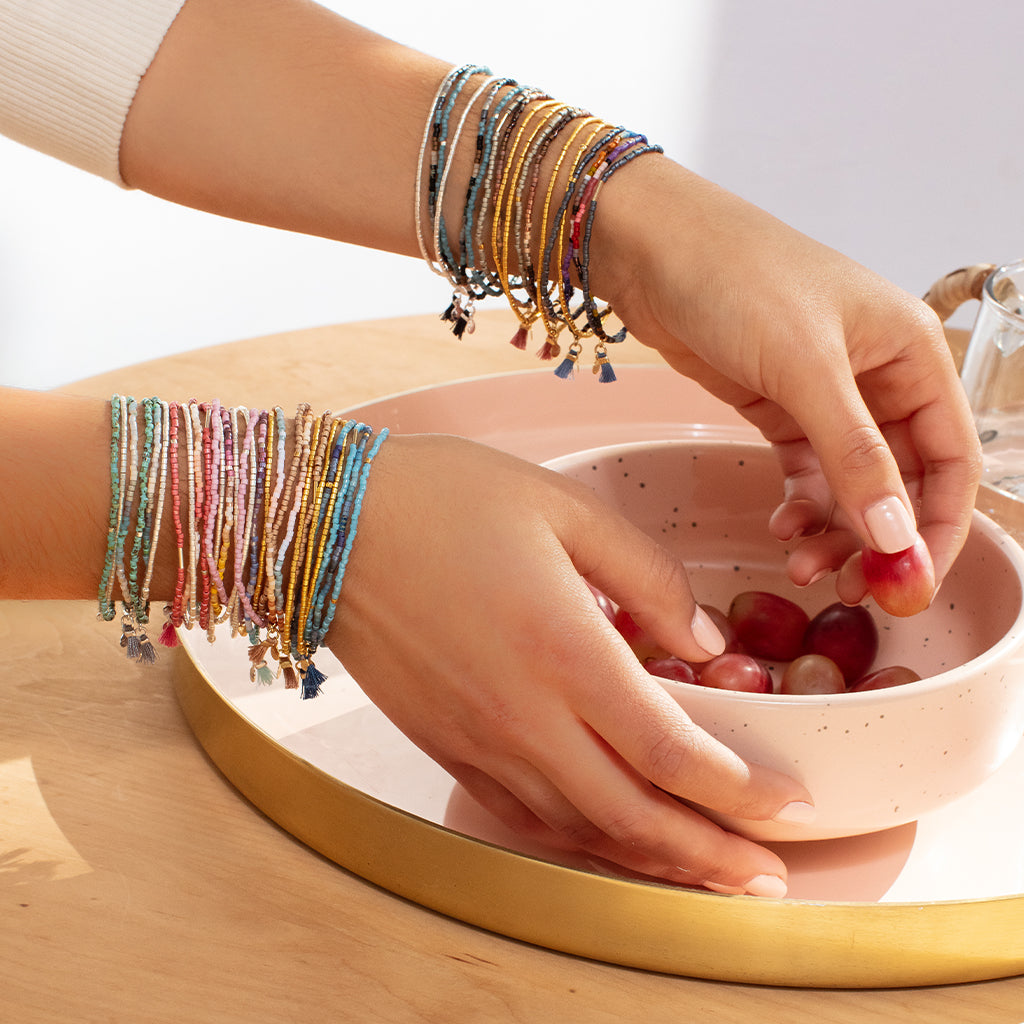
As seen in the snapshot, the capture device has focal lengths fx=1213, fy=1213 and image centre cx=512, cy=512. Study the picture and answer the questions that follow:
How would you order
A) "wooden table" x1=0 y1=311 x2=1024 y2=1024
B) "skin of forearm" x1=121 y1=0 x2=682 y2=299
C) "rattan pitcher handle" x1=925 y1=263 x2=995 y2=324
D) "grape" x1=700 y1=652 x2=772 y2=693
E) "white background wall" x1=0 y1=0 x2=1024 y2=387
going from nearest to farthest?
"wooden table" x1=0 y1=311 x2=1024 y2=1024 < "grape" x1=700 y1=652 x2=772 y2=693 < "skin of forearm" x1=121 y1=0 x2=682 y2=299 < "rattan pitcher handle" x1=925 y1=263 x2=995 y2=324 < "white background wall" x1=0 y1=0 x2=1024 y2=387

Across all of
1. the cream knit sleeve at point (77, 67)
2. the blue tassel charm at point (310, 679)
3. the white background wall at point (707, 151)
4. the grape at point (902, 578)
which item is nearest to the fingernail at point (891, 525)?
the grape at point (902, 578)

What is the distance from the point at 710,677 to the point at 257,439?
0.21m

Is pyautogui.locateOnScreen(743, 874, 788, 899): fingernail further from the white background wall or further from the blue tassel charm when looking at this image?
the white background wall

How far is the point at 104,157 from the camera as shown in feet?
2.23

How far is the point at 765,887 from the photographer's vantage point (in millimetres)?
430

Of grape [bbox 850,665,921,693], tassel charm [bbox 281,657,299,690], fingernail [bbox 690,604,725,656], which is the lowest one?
tassel charm [bbox 281,657,299,690]

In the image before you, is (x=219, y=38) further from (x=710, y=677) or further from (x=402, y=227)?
(x=710, y=677)

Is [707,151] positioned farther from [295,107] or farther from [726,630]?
[726,630]

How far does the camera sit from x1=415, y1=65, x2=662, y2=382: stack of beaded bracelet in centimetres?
60

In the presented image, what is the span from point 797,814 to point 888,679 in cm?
11

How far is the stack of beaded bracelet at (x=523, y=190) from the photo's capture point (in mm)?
599

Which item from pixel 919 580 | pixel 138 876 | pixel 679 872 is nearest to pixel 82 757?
pixel 138 876

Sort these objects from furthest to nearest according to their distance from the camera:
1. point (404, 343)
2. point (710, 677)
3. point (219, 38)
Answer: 1. point (404, 343)
2. point (219, 38)
3. point (710, 677)

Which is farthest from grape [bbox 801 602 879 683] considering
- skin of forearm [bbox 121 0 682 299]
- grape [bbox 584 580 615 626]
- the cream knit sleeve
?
the cream knit sleeve
